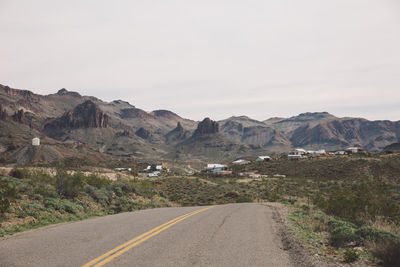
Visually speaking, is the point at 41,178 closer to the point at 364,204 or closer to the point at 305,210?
the point at 305,210

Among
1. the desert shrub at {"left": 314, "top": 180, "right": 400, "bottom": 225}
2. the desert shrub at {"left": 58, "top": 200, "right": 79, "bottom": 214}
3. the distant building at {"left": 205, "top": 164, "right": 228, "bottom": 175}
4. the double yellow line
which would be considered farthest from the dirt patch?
the distant building at {"left": 205, "top": 164, "right": 228, "bottom": 175}

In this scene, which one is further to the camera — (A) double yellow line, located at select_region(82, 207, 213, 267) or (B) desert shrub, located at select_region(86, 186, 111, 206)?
(B) desert shrub, located at select_region(86, 186, 111, 206)

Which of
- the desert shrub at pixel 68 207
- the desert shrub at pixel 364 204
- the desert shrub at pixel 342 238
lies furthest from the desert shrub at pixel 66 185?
the desert shrub at pixel 364 204

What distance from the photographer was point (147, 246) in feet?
23.0

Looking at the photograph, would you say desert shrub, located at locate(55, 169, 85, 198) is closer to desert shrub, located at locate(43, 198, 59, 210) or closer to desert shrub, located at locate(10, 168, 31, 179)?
desert shrub, located at locate(43, 198, 59, 210)

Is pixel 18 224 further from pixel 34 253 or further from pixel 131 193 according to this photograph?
pixel 131 193

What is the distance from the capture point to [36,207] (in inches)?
466

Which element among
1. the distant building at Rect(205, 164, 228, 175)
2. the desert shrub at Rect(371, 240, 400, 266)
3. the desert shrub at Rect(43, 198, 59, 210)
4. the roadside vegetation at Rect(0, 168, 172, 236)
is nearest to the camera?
the desert shrub at Rect(371, 240, 400, 266)

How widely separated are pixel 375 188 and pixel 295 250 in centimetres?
1113

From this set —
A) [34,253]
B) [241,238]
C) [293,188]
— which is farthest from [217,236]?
[293,188]

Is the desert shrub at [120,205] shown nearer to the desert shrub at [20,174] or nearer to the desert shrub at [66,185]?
the desert shrub at [66,185]

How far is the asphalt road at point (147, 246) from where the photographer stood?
5.89 meters

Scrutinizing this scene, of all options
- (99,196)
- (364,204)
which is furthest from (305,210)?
(99,196)

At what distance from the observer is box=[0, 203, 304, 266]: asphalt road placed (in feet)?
19.3
